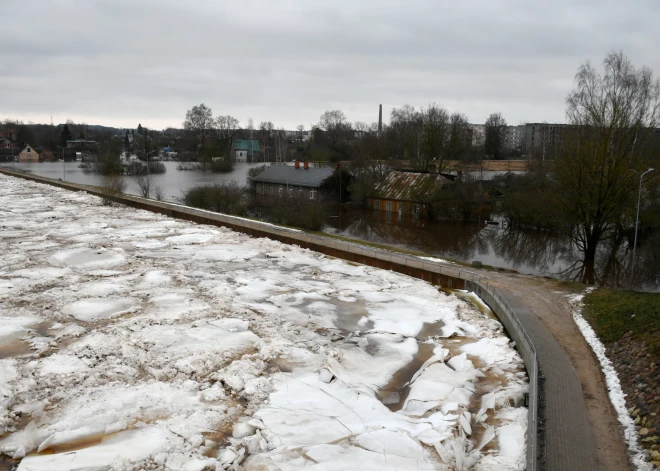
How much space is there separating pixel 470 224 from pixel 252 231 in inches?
760

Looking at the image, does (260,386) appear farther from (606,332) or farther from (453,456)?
(606,332)

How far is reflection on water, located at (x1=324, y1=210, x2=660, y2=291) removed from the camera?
78.9 feet

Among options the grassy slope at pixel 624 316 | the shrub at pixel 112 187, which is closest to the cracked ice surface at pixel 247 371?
the grassy slope at pixel 624 316

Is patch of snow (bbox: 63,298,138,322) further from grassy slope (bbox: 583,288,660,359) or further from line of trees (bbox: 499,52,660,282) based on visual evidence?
line of trees (bbox: 499,52,660,282)

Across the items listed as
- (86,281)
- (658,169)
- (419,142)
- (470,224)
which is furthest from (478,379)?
(419,142)

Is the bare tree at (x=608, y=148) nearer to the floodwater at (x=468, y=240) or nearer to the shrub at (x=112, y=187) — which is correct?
the floodwater at (x=468, y=240)

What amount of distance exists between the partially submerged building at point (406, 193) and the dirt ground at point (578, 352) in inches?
944

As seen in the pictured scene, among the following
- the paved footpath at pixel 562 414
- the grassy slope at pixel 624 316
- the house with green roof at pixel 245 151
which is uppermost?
the house with green roof at pixel 245 151

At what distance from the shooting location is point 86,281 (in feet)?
→ 59.5

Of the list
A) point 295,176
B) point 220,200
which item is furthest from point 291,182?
point 220,200

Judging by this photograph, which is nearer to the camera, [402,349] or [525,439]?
[525,439]

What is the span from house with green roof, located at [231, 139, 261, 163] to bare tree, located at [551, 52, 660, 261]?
8576 centimetres

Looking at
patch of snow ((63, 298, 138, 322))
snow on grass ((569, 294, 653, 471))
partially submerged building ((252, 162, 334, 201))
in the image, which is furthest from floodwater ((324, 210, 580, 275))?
patch of snow ((63, 298, 138, 322))

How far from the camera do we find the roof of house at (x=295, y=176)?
49406 mm
